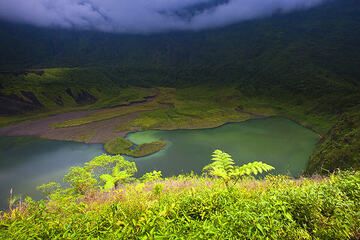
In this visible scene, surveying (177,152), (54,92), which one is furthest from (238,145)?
(54,92)

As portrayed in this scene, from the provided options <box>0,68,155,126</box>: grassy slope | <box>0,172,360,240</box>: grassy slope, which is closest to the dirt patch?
<box>0,68,155,126</box>: grassy slope

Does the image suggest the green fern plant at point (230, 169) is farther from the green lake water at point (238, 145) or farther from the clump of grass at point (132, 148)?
the clump of grass at point (132, 148)

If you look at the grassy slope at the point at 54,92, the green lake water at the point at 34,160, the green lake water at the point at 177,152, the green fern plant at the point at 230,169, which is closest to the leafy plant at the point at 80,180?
the green fern plant at the point at 230,169

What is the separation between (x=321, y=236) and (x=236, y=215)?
71.2 inches

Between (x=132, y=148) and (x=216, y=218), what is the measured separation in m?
68.8

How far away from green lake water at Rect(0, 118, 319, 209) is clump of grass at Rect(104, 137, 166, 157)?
2258mm

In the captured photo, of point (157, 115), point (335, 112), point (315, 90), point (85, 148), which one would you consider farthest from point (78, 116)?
point (315, 90)

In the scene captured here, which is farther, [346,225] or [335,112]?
[335,112]

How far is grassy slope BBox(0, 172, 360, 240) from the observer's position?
571 centimetres

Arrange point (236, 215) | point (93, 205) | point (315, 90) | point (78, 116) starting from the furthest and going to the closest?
point (315, 90)
point (78, 116)
point (93, 205)
point (236, 215)

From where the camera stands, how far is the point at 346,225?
565 cm

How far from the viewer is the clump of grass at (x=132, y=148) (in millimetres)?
68062

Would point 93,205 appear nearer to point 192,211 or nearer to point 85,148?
→ point 192,211

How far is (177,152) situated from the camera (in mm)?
68562
